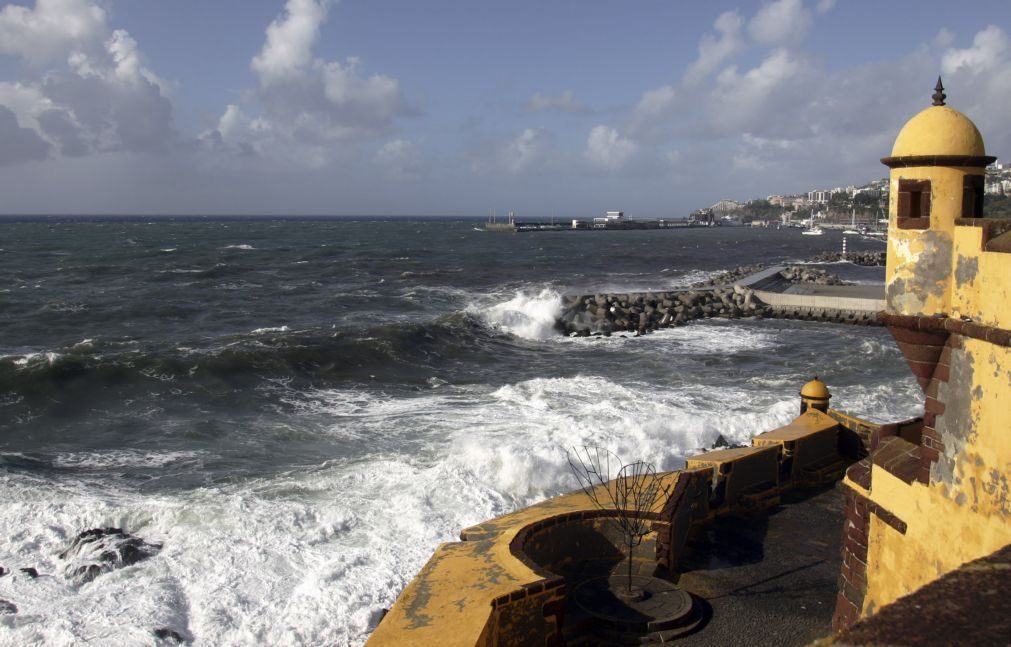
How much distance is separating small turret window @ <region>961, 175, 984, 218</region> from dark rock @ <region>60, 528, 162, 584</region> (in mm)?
10403

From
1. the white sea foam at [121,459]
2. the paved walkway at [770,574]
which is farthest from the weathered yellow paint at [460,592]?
the white sea foam at [121,459]

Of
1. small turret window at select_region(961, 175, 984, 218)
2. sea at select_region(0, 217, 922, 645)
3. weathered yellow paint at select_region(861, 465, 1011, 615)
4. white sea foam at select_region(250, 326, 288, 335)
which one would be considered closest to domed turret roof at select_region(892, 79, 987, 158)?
small turret window at select_region(961, 175, 984, 218)

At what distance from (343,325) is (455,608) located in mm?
28781

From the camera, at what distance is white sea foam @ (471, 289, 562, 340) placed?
112ft

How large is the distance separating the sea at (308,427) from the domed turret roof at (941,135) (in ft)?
24.4

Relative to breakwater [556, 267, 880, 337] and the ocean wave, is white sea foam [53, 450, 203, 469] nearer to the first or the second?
the ocean wave

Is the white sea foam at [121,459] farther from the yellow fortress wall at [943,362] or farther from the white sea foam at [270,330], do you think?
the white sea foam at [270,330]

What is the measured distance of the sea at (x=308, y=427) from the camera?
10.1 metres

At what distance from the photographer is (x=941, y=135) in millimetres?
6059

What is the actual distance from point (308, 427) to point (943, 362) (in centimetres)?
1448

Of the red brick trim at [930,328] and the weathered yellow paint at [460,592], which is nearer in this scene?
the red brick trim at [930,328]

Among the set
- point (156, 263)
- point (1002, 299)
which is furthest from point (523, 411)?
point (156, 263)

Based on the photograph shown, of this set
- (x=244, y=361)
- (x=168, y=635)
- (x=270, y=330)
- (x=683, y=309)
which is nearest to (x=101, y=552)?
(x=168, y=635)

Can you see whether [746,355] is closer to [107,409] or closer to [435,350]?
[435,350]
